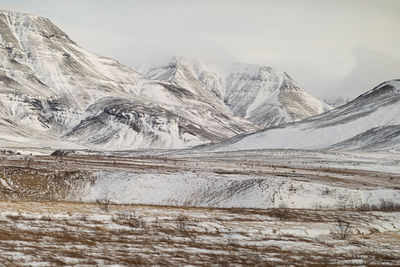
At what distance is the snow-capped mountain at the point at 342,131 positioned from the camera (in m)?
151

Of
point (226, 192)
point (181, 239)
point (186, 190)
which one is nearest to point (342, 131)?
point (226, 192)

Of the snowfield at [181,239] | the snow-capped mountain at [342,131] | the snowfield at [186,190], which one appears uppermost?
the snow-capped mountain at [342,131]

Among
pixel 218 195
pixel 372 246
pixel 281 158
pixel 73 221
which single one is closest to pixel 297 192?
pixel 218 195

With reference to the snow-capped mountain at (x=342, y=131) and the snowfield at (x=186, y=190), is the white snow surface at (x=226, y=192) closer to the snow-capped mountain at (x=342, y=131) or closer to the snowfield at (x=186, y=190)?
the snowfield at (x=186, y=190)

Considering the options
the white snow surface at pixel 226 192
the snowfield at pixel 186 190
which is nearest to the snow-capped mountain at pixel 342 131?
the white snow surface at pixel 226 192

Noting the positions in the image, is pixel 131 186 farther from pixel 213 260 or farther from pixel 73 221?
pixel 213 260

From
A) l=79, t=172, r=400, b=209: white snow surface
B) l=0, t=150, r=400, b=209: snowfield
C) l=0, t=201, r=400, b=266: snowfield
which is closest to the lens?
l=0, t=201, r=400, b=266: snowfield

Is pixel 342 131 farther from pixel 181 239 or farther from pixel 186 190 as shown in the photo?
pixel 181 239

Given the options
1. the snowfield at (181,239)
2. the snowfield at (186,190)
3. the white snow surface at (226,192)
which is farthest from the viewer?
the white snow surface at (226,192)

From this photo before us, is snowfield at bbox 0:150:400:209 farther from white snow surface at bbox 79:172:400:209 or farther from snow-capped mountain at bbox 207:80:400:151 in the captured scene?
snow-capped mountain at bbox 207:80:400:151

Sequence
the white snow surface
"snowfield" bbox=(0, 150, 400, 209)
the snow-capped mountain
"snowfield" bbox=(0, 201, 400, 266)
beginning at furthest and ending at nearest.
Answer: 1. the snow-capped mountain
2. the white snow surface
3. "snowfield" bbox=(0, 150, 400, 209)
4. "snowfield" bbox=(0, 201, 400, 266)

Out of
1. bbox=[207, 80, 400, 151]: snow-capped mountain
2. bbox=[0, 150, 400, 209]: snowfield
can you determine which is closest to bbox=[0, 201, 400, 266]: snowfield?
bbox=[0, 150, 400, 209]: snowfield

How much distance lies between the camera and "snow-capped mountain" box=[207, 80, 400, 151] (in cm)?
15116

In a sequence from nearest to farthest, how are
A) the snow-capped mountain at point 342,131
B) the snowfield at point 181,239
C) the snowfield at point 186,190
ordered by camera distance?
1. the snowfield at point 181,239
2. the snowfield at point 186,190
3. the snow-capped mountain at point 342,131
